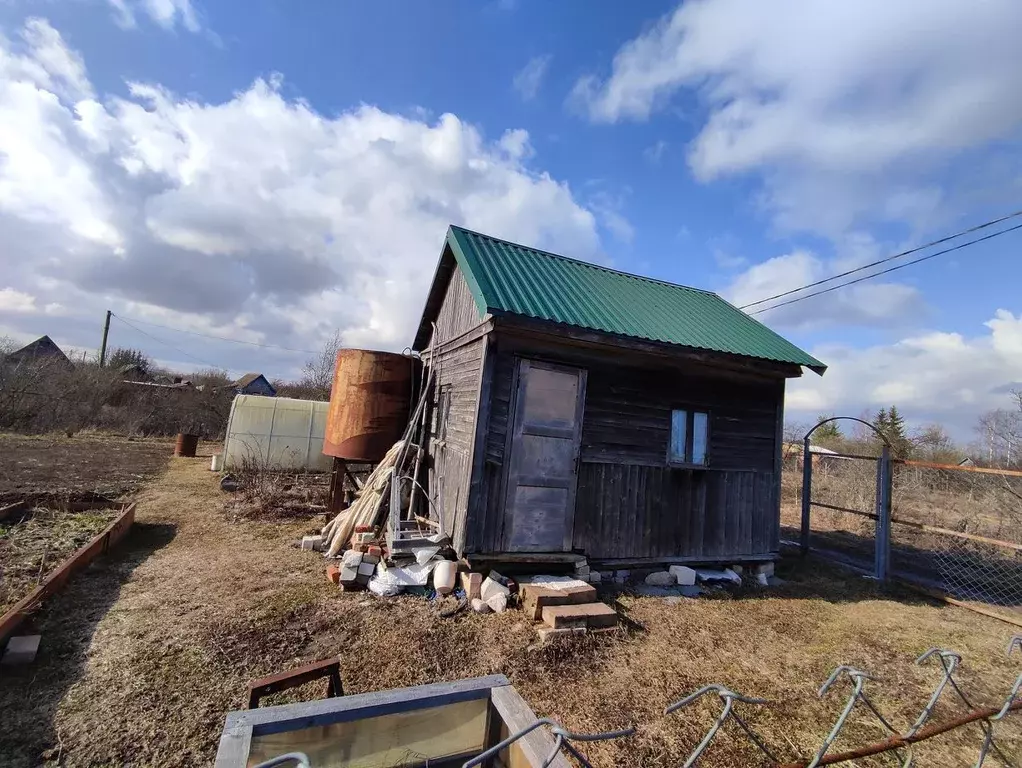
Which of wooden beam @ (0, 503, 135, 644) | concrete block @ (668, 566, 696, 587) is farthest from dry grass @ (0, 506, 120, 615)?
concrete block @ (668, 566, 696, 587)

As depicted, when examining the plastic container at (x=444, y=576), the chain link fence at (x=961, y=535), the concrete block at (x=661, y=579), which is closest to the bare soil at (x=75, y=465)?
the plastic container at (x=444, y=576)

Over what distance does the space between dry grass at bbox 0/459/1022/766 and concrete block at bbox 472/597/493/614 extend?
0.21 metres

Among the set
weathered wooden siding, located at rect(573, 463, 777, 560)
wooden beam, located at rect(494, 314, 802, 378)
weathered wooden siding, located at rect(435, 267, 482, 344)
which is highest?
weathered wooden siding, located at rect(435, 267, 482, 344)

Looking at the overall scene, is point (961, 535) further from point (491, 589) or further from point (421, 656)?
point (421, 656)

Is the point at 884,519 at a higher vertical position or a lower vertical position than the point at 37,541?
higher

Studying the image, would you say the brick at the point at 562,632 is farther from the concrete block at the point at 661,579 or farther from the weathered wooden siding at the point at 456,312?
the weathered wooden siding at the point at 456,312

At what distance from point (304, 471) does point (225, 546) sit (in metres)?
7.77

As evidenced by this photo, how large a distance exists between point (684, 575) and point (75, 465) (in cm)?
1494

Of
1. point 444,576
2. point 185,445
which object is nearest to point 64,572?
point 444,576

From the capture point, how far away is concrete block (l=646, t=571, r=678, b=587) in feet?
21.4

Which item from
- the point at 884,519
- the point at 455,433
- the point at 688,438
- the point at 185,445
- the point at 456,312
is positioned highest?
the point at 456,312

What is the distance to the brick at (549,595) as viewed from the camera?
16.6 ft

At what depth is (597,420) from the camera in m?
6.46

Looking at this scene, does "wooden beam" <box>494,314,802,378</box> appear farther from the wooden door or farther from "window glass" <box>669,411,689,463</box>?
"window glass" <box>669,411,689,463</box>
